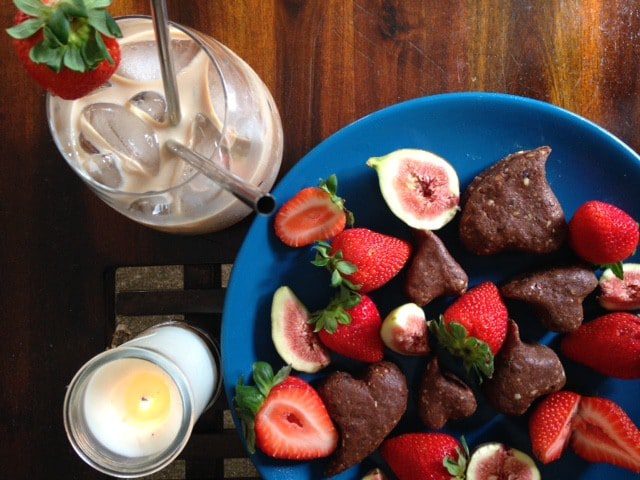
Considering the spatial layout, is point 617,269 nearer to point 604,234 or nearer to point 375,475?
point 604,234

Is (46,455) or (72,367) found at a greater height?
(72,367)

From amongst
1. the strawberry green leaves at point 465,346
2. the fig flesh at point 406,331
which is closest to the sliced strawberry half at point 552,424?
the strawberry green leaves at point 465,346

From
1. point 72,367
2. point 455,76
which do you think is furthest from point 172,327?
point 455,76

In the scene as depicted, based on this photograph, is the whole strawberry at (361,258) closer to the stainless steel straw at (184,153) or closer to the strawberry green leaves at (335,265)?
the strawberry green leaves at (335,265)

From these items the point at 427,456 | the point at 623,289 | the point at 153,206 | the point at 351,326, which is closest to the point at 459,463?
the point at 427,456

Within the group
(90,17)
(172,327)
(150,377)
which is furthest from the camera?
(172,327)

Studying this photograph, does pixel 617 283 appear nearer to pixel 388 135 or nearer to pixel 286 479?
pixel 388 135
